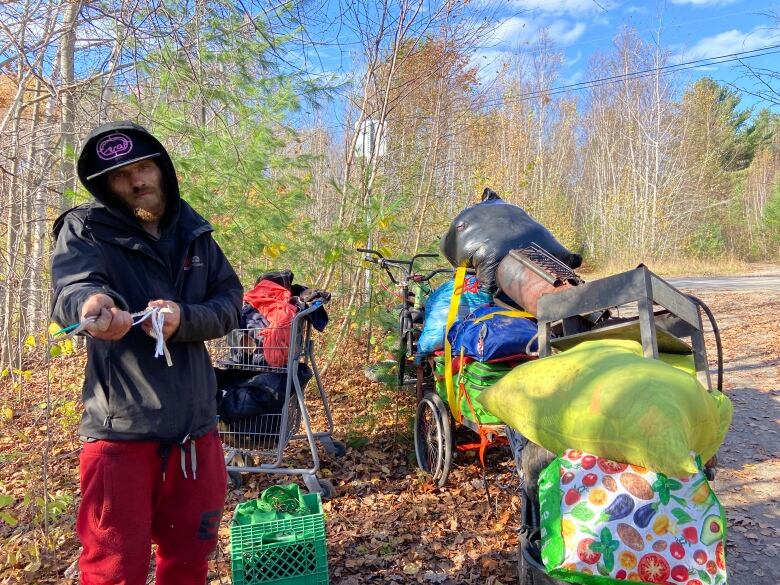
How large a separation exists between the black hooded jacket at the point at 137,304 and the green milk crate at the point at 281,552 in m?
0.70

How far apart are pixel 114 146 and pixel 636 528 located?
216cm

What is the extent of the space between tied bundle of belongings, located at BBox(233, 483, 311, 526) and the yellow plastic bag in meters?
1.30

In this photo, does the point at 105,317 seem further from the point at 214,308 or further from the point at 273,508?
the point at 273,508

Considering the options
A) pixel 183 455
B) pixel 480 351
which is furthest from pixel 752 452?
pixel 183 455

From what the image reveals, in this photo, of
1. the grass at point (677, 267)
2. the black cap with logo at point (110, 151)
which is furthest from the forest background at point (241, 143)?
the grass at point (677, 267)

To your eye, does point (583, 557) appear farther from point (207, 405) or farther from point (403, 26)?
point (403, 26)

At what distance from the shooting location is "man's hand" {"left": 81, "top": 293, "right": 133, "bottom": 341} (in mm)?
1615

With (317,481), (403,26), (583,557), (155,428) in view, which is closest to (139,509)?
(155,428)

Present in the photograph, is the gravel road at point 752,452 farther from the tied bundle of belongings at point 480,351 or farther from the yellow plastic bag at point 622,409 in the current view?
the yellow plastic bag at point 622,409

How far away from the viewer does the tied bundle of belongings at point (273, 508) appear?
105 inches

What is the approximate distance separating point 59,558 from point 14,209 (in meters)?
2.47

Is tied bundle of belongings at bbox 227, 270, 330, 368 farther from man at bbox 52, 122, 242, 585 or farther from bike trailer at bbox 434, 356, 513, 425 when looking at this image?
→ man at bbox 52, 122, 242, 585

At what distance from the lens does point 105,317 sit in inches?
64.0

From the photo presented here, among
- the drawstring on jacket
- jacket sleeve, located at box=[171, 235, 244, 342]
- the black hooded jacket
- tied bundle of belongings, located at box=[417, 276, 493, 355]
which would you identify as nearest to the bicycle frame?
tied bundle of belongings, located at box=[417, 276, 493, 355]
